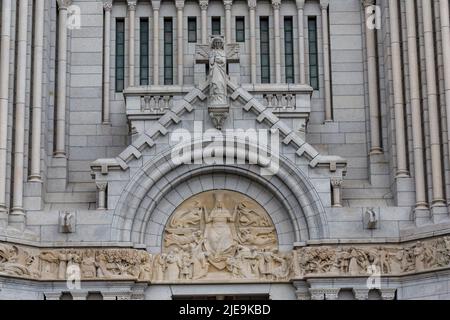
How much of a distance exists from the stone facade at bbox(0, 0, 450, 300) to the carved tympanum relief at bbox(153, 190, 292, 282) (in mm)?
44

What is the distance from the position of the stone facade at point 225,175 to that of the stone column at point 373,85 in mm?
49

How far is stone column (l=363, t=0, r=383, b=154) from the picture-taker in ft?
118

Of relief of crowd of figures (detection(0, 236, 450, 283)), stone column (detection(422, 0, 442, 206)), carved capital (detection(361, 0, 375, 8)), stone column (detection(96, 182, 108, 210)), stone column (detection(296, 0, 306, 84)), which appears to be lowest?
relief of crowd of figures (detection(0, 236, 450, 283))

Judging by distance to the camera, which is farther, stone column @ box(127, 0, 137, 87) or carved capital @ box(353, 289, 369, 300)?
stone column @ box(127, 0, 137, 87)

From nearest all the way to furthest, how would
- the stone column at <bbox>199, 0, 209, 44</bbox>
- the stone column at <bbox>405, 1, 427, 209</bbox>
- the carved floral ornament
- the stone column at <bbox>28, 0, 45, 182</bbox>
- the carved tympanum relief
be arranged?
the carved floral ornament, the stone column at <bbox>405, 1, 427, 209</bbox>, the carved tympanum relief, the stone column at <bbox>28, 0, 45, 182</bbox>, the stone column at <bbox>199, 0, 209, 44</bbox>

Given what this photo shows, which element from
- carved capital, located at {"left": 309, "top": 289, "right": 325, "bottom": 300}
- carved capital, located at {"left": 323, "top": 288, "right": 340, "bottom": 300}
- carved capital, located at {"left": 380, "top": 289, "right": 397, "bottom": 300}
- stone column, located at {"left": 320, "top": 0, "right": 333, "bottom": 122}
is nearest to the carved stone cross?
stone column, located at {"left": 320, "top": 0, "right": 333, "bottom": 122}

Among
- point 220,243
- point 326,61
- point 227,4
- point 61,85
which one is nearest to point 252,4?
point 227,4

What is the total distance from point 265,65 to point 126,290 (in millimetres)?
9608

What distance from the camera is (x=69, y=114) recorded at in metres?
36.6

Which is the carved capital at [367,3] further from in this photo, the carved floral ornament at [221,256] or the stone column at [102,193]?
the stone column at [102,193]

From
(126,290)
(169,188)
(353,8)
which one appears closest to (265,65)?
(353,8)

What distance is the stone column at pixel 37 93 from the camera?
34.2 m

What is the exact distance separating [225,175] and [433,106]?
680 cm

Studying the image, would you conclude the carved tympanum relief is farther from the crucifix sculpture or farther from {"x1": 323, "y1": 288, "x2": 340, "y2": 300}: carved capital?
the crucifix sculpture
